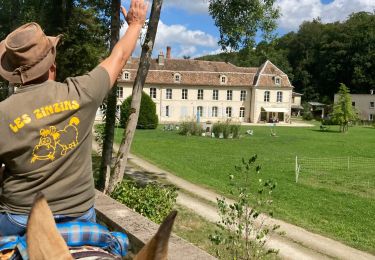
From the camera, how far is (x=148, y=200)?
8094 millimetres

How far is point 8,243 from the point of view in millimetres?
1883

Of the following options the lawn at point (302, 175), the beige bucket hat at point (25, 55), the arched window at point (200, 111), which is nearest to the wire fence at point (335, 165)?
the lawn at point (302, 175)

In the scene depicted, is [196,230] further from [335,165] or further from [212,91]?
[212,91]

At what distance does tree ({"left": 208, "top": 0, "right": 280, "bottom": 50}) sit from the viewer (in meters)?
11.1

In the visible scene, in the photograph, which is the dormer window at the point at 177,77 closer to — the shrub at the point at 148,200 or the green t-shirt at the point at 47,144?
the shrub at the point at 148,200

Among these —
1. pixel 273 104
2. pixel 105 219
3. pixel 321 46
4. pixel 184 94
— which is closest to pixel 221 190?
pixel 105 219

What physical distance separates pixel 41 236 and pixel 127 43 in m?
1.41

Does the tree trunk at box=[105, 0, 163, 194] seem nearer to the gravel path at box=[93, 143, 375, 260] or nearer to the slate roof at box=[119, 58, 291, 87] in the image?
the gravel path at box=[93, 143, 375, 260]

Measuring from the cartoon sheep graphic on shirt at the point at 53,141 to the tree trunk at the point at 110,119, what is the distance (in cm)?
759

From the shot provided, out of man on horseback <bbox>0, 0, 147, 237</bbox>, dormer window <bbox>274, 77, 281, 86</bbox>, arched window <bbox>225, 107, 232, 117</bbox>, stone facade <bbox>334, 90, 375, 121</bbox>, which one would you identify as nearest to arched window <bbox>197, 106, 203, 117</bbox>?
arched window <bbox>225, 107, 232, 117</bbox>

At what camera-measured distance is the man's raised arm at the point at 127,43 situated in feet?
7.74

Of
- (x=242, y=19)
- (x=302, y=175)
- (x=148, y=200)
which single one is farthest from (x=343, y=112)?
(x=148, y=200)

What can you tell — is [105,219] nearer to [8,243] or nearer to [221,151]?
[8,243]

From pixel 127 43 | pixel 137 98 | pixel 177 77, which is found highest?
pixel 177 77
